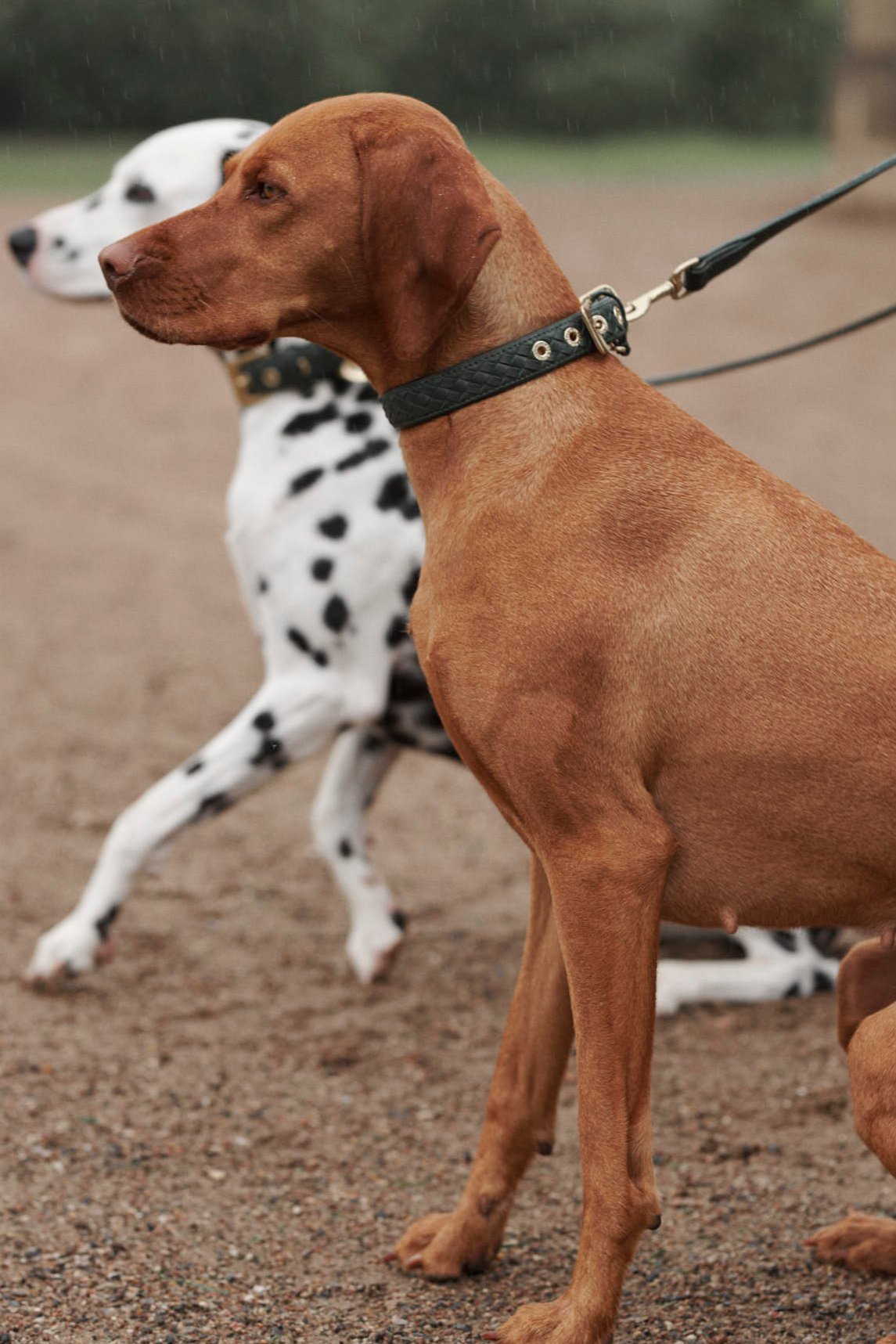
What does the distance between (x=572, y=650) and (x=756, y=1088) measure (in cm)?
206

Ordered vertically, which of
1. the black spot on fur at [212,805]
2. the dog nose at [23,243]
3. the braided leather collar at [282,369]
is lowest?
the black spot on fur at [212,805]

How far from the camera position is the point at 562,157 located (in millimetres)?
27188

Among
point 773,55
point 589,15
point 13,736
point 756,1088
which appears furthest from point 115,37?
point 756,1088

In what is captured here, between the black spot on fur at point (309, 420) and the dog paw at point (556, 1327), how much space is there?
8.31ft

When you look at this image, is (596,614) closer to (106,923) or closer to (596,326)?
(596,326)

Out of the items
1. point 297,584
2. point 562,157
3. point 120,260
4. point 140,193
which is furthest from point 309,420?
point 562,157

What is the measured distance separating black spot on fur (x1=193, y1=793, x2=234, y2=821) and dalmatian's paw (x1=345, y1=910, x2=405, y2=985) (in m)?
0.72

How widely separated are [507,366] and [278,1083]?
225cm

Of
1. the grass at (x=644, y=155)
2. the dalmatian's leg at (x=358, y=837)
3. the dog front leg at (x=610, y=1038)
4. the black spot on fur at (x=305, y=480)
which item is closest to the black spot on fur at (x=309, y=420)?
the black spot on fur at (x=305, y=480)

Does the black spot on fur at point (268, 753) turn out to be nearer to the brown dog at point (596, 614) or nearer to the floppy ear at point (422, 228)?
the brown dog at point (596, 614)

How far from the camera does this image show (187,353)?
15430 mm

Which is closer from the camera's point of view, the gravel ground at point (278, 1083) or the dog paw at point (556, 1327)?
the dog paw at point (556, 1327)

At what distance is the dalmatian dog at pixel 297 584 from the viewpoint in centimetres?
448

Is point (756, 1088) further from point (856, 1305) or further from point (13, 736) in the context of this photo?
point (13, 736)
